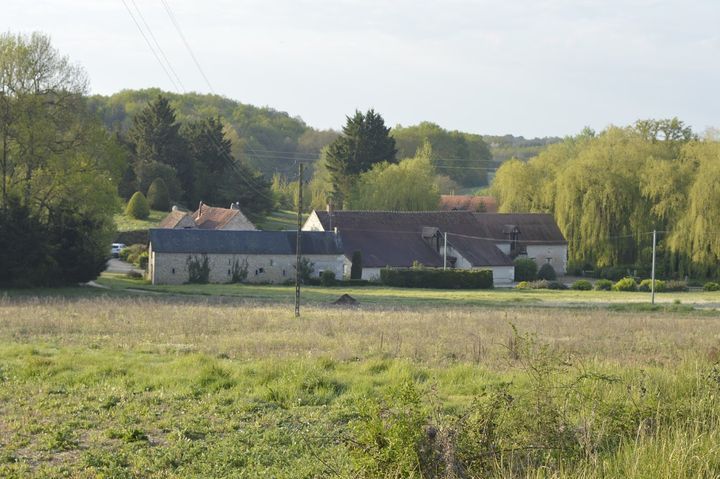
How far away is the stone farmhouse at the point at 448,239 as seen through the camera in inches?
2650

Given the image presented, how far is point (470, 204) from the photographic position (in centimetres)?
9944

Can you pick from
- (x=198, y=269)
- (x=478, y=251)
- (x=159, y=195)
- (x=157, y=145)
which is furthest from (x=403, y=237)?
(x=157, y=145)

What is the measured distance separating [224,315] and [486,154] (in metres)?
127

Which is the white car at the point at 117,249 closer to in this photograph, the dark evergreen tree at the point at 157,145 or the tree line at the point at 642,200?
the dark evergreen tree at the point at 157,145

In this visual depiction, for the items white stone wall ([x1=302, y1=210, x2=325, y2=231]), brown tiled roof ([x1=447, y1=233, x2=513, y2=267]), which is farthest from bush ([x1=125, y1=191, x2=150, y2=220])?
brown tiled roof ([x1=447, y1=233, x2=513, y2=267])

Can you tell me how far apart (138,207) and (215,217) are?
1101 cm

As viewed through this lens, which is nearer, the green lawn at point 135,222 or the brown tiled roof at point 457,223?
the brown tiled roof at point 457,223

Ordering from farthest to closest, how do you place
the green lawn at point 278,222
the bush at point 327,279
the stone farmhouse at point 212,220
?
1. the green lawn at point 278,222
2. the stone farmhouse at point 212,220
3. the bush at point 327,279

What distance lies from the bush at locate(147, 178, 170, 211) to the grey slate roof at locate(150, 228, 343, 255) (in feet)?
76.3

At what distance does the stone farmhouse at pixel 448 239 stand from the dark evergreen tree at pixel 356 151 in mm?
19644

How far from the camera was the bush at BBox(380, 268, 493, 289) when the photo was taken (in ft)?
199

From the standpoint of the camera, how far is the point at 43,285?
44156 mm

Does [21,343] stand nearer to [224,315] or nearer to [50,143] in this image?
[224,315]

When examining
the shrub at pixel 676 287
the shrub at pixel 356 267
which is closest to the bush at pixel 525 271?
the shrub at pixel 676 287
